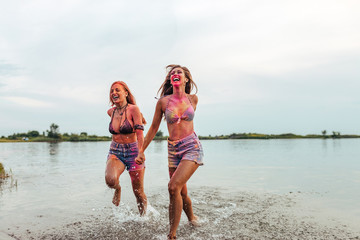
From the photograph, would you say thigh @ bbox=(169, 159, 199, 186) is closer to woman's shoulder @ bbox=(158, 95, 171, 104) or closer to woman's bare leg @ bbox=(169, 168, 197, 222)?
woman's bare leg @ bbox=(169, 168, 197, 222)

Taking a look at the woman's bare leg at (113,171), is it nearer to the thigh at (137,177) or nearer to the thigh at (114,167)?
the thigh at (114,167)

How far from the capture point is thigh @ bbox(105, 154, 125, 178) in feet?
22.9

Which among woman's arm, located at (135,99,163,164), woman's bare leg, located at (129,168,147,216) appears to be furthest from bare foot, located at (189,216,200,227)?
woman's arm, located at (135,99,163,164)

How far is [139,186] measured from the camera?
24.6 ft

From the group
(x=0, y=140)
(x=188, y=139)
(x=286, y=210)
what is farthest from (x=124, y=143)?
(x=0, y=140)

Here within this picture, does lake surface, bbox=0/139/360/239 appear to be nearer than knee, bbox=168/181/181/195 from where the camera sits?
No

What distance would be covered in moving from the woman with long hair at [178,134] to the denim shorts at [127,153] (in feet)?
2.09

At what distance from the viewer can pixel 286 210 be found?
30.0 feet

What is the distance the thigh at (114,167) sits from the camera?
6.99 m

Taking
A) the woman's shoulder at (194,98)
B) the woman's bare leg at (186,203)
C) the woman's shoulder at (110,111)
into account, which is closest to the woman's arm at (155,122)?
the woman's shoulder at (194,98)

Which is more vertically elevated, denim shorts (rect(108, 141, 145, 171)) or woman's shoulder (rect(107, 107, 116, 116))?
woman's shoulder (rect(107, 107, 116, 116))

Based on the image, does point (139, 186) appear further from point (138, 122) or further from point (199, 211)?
point (199, 211)

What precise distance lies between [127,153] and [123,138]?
34 cm

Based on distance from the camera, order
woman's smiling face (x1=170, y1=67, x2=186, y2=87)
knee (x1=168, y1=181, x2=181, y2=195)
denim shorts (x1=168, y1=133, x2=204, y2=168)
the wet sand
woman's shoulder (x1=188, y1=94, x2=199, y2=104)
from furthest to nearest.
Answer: the wet sand < woman's shoulder (x1=188, y1=94, x2=199, y2=104) < woman's smiling face (x1=170, y1=67, x2=186, y2=87) < denim shorts (x1=168, y1=133, x2=204, y2=168) < knee (x1=168, y1=181, x2=181, y2=195)
